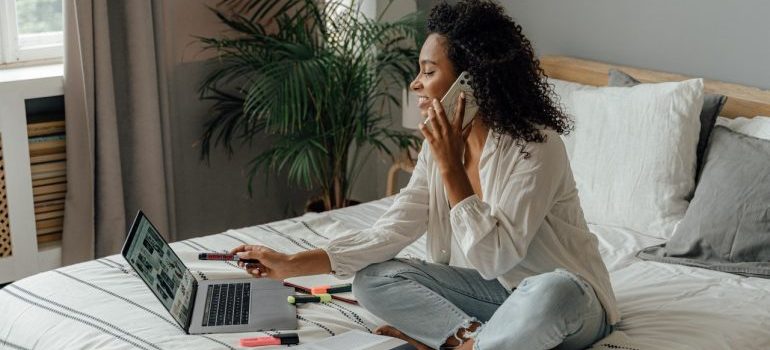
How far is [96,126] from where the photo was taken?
11.2 ft

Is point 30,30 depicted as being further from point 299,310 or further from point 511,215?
point 511,215

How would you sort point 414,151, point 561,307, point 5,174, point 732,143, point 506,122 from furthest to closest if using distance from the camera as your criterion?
point 414,151, point 5,174, point 732,143, point 506,122, point 561,307

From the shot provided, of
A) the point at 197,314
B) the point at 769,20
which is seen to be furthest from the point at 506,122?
the point at 769,20

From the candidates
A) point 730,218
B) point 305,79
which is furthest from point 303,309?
point 305,79

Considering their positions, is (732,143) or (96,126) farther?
(96,126)

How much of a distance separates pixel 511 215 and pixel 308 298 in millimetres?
554

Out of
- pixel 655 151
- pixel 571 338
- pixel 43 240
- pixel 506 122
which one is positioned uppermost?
pixel 506 122

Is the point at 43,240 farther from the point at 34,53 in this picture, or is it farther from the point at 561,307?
the point at 561,307

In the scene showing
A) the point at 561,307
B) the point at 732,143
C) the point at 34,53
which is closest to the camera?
the point at 561,307

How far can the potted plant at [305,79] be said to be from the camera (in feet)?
11.1

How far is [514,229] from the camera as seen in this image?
2023mm

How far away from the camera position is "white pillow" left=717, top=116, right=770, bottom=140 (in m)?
2.72

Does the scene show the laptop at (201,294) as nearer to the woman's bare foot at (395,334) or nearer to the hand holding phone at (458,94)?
the woman's bare foot at (395,334)

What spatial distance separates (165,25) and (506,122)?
72.8 inches
